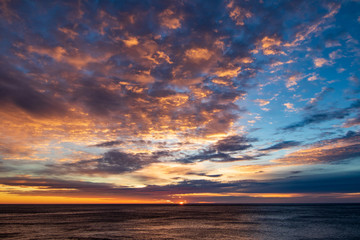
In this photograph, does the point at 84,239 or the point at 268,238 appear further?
the point at 268,238

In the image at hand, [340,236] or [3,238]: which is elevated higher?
[3,238]

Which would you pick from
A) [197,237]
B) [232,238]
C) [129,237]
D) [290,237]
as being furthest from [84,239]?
[290,237]

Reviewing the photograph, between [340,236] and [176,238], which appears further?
[340,236]

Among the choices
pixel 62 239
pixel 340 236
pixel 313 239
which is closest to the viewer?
pixel 62 239

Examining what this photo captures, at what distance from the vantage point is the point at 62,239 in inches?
1603

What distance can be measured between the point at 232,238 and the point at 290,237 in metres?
11.7

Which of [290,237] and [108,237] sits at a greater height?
[108,237]

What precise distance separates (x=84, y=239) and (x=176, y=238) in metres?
16.6

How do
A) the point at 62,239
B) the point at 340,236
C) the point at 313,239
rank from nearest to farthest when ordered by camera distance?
the point at 62,239 < the point at 313,239 < the point at 340,236

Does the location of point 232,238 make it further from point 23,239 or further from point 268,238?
point 23,239

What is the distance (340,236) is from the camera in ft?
154

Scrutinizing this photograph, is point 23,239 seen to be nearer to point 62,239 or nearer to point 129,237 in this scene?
point 62,239

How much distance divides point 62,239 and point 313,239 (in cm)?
4615

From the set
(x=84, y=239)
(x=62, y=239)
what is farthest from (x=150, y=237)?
(x=62, y=239)
